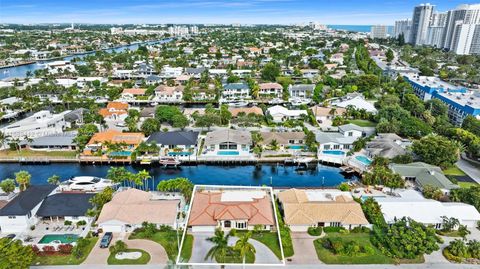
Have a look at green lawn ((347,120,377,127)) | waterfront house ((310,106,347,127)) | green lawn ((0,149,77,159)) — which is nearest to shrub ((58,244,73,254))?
green lawn ((0,149,77,159))

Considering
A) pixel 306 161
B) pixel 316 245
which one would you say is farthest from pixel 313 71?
pixel 316 245

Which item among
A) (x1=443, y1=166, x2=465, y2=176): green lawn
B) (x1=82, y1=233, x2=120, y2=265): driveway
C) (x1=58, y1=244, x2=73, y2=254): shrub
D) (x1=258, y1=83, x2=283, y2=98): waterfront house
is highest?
(x1=258, y1=83, x2=283, y2=98): waterfront house

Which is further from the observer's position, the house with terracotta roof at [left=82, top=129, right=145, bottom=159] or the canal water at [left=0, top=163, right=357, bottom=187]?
the house with terracotta roof at [left=82, top=129, right=145, bottom=159]

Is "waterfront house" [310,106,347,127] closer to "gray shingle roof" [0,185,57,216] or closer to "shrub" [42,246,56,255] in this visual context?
"gray shingle roof" [0,185,57,216]

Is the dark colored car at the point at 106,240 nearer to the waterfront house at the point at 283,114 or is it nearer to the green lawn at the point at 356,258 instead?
the green lawn at the point at 356,258

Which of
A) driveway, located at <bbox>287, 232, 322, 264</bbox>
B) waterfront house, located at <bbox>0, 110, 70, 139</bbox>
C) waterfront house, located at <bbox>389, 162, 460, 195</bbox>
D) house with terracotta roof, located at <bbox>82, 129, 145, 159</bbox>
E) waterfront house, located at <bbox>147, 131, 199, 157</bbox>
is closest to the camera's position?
driveway, located at <bbox>287, 232, 322, 264</bbox>

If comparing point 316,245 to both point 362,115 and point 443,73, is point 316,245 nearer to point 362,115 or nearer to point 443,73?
point 362,115

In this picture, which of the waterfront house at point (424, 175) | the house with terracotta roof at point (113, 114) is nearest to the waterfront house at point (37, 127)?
the house with terracotta roof at point (113, 114)
